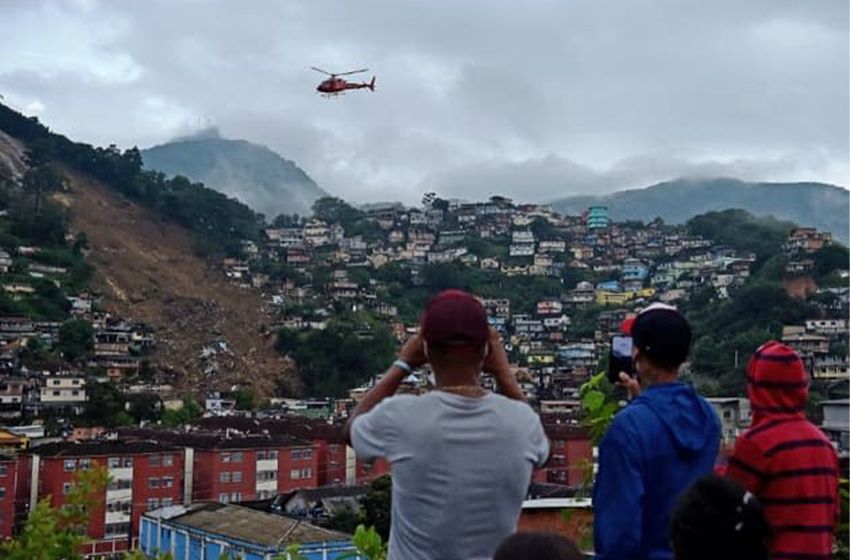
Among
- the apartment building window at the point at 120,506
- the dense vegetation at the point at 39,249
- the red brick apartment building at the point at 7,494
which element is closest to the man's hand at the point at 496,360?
the red brick apartment building at the point at 7,494

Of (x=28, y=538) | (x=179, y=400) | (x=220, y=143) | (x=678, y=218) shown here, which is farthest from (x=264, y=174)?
(x=28, y=538)

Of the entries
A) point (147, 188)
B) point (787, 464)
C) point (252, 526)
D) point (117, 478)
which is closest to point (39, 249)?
point (147, 188)

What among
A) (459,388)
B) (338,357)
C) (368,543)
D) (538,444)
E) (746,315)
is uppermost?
(459,388)

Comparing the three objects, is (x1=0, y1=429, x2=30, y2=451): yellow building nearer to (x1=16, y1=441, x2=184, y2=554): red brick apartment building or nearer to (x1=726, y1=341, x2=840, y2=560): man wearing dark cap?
(x1=16, y1=441, x2=184, y2=554): red brick apartment building

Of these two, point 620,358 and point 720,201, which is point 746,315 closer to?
point 620,358

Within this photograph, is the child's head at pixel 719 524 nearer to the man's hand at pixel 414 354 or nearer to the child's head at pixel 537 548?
the child's head at pixel 537 548

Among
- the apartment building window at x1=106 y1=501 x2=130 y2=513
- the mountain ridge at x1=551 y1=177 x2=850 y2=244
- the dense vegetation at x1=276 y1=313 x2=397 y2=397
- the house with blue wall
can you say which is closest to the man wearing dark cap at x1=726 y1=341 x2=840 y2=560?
the house with blue wall

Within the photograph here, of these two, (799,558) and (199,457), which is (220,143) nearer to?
(199,457)
